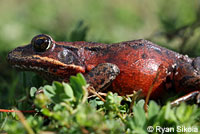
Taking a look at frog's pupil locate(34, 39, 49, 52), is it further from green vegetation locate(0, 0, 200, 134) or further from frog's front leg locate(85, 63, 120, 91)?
frog's front leg locate(85, 63, 120, 91)

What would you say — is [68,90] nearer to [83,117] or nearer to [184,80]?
[83,117]

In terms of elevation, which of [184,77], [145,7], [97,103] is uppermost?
[145,7]

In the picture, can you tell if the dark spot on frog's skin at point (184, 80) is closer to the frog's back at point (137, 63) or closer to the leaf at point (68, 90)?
the frog's back at point (137, 63)

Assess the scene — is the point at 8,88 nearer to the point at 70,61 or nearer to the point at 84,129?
the point at 70,61

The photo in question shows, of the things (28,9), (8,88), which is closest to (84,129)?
(8,88)

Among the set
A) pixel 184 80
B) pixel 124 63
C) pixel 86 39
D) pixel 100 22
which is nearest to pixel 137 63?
pixel 124 63

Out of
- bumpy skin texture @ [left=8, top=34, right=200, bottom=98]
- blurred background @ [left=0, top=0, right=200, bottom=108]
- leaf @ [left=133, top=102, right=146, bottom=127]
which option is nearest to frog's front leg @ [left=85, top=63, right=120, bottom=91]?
bumpy skin texture @ [left=8, top=34, right=200, bottom=98]

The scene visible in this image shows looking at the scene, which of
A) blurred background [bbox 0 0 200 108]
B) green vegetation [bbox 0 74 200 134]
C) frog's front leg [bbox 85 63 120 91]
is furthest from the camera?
blurred background [bbox 0 0 200 108]

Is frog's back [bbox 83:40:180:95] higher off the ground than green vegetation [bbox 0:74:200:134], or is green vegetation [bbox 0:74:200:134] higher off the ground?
frog's back [bbox 83:40:180:95]
